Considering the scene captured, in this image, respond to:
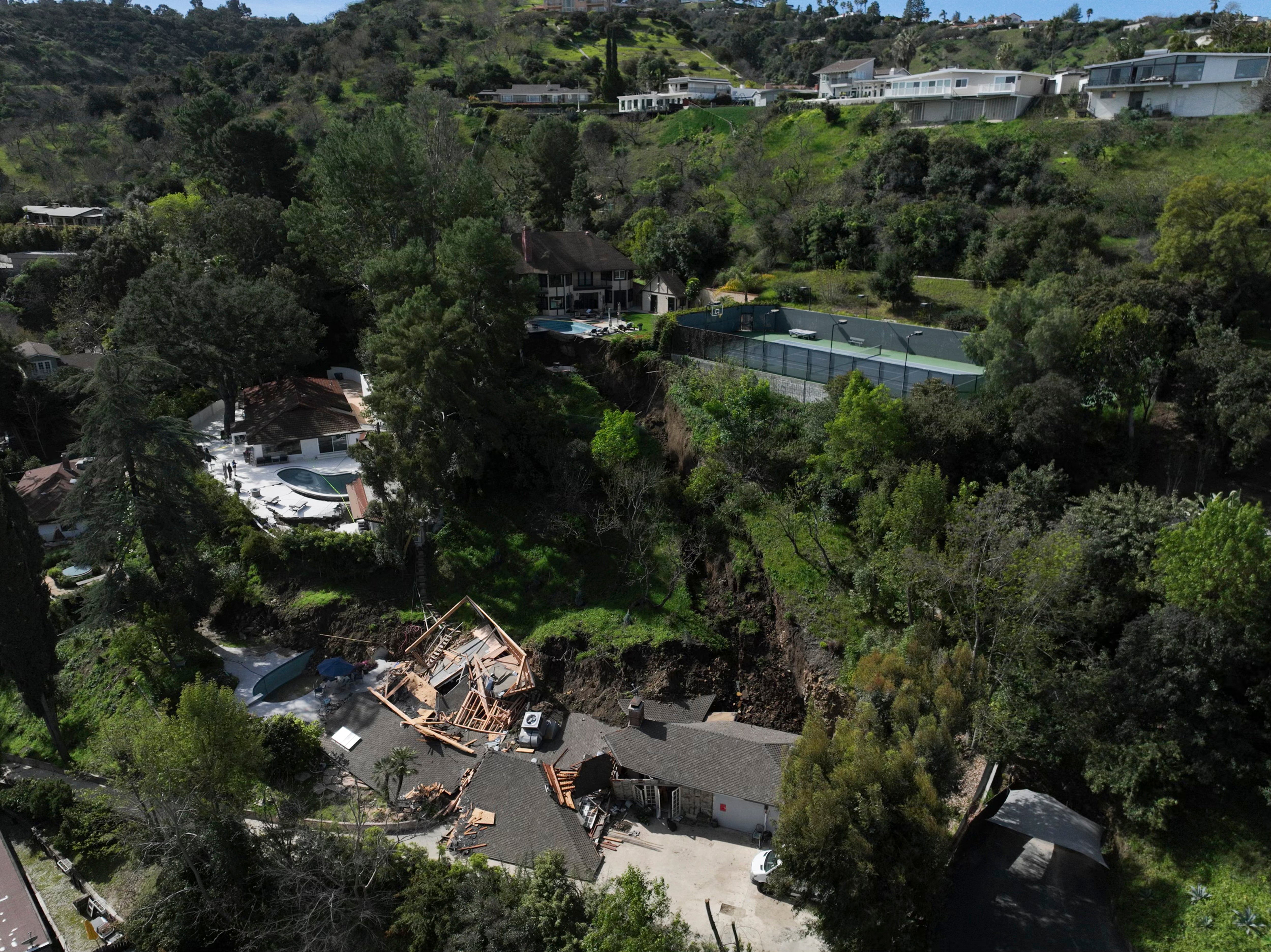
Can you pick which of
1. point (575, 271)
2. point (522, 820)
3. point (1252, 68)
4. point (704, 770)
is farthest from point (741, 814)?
point (1252, 68)

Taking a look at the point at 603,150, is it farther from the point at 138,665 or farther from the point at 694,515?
the point at 138,665

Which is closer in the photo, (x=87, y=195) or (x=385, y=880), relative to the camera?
(x=385, y=880)

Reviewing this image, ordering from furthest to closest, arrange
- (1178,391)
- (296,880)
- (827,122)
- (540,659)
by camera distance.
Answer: (827,122)
(540,659)
(1178,391)
(296,880)

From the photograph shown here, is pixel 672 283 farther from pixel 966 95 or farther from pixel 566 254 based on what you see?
pixel 966 95

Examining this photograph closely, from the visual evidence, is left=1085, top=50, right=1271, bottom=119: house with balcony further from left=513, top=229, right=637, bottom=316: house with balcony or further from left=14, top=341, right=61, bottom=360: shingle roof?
left=14, top=341, right=61, bottom=360: shingle roof

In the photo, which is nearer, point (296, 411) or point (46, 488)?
point (46, 488)

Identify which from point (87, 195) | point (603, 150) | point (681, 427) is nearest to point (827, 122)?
point (603, 150)

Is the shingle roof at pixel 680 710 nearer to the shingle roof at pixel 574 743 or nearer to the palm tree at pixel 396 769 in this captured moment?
the shingle roof at pixel 574 743
